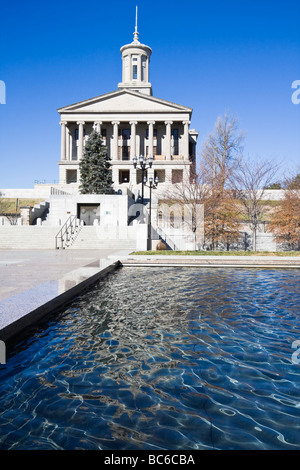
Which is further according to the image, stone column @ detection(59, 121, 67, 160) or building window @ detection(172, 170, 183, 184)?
A: stone column @ detection(59, 121, 67, 160)

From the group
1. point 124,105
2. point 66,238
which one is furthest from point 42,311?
point 124,105

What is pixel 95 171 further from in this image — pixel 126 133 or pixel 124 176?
pixel 126 133

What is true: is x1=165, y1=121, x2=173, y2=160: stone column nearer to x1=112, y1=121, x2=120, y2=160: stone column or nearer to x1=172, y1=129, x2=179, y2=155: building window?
x1=172, y1=129, x2=179, y2=155: building window

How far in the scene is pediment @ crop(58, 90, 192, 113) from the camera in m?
56.4

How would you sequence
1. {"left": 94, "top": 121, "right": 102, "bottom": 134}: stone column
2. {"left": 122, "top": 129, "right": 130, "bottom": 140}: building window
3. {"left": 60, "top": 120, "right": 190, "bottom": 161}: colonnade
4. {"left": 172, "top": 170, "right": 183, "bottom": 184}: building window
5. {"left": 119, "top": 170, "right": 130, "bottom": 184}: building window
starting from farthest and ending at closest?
{"left": 122, "top": 129, "right": 130, "bottom": 140}: building window
{"left": 119, "top": 170, "right": 130, "bottom": 184}: building window
{"left": 94, "top": 121, "right": 102, "bottom": 134}: stone column
{"left": 60, "top": 120, "right": 190, "bottom": 161}: colonnade
{"left": 172, "top": 170, "right": 183, "bottom": 184}: building window

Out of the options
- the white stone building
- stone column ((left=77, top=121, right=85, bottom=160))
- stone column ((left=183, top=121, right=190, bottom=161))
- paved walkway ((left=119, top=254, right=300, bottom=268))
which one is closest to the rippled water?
paved walkway ((left=119, top=254, right=300, bottom=268))

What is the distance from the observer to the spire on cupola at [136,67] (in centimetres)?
6650

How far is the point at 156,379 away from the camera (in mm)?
3893

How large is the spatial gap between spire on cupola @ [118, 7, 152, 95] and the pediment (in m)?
10.8

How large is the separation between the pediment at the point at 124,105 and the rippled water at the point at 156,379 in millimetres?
54185

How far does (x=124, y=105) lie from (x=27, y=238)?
39.1 meters

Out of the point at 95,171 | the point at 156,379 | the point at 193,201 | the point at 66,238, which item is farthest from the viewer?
the point at 95,171

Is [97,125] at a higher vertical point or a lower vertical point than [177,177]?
higher
